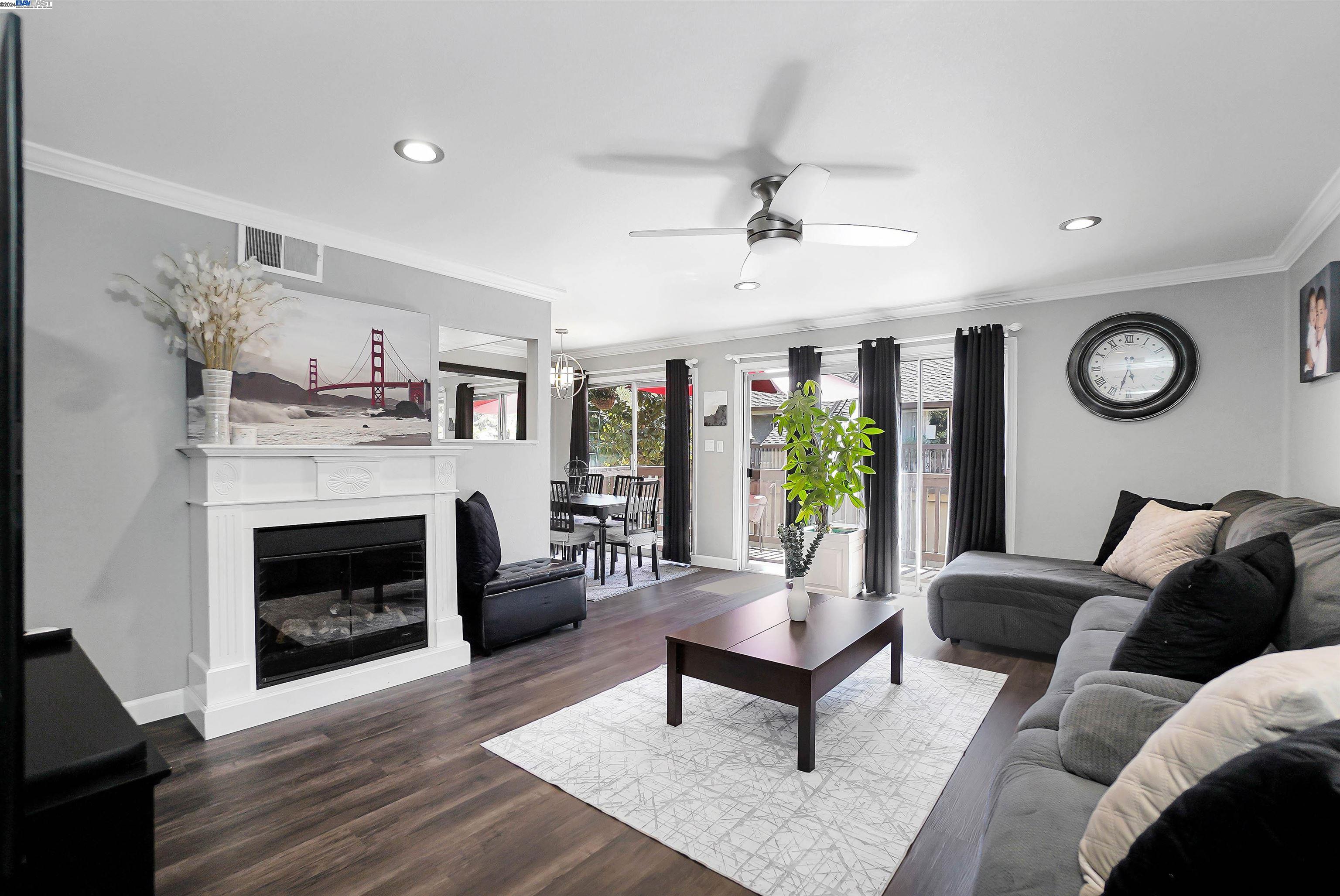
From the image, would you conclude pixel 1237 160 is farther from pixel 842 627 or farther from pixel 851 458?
pixel 842 627

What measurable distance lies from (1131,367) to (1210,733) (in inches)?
168

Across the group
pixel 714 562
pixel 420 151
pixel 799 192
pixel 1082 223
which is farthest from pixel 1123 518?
pixel 420 151

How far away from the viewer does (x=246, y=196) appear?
3.00m

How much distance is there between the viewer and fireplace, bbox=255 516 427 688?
3045mm

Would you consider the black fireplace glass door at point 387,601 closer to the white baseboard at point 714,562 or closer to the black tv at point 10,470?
the black tv at point 10,470

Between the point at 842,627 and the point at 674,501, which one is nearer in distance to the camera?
the point at 842,627

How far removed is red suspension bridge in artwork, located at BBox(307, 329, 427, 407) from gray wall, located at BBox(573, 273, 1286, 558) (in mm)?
3990

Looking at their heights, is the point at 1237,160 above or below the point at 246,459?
above

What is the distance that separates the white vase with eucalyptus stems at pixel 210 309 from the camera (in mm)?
2852

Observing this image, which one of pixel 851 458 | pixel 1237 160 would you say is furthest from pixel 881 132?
pixel 1237 160

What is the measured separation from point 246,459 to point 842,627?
2963mm

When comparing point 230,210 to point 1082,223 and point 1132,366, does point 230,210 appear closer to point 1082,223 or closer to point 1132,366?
point 1082,223

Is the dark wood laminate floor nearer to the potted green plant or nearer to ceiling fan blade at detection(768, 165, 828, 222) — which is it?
the potted green plant

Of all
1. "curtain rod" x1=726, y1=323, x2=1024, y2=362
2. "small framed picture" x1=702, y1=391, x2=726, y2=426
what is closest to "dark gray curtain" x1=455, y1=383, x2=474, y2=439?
"small framed picture" x1=702, y1=391, x2=726, y2=426
